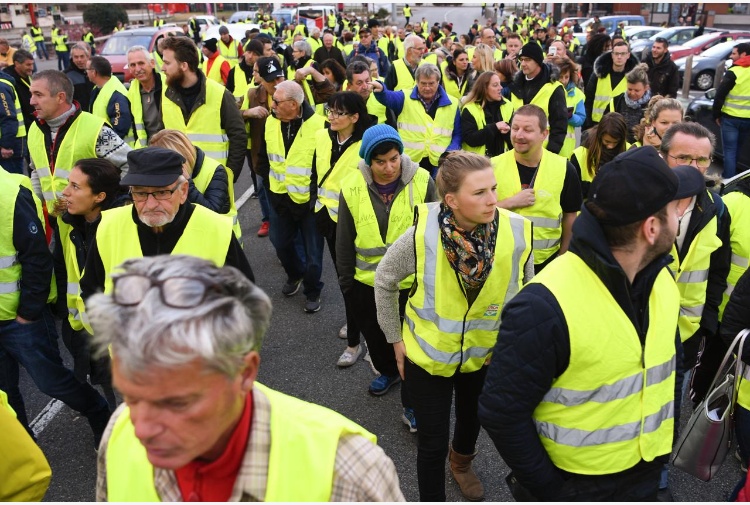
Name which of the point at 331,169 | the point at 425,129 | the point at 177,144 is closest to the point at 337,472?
the point at 177,144

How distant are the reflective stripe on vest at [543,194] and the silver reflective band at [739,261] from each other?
38.3 inches

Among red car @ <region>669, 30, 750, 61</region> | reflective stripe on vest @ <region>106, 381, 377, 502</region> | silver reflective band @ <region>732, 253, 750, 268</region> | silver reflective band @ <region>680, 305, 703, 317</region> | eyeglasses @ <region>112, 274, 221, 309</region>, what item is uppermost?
eyeglasses @ <region>112, 274, 221, 309</region>

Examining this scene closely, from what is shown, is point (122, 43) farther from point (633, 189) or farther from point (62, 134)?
point (633, 189)

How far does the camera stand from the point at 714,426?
2.60 meters

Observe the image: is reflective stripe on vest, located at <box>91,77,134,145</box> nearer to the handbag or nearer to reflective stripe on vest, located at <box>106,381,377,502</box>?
reflective stripe on vest, located at <box>106,381,377,502</box>

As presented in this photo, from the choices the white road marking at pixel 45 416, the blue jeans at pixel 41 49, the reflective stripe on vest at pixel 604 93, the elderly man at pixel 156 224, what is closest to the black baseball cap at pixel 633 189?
the elderly man at pixel 156 224

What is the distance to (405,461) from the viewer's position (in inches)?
141

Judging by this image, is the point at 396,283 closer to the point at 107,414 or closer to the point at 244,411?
the point at 244,411

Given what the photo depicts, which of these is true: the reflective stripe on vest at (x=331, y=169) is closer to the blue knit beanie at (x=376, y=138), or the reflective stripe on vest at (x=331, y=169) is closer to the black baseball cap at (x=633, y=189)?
the blue knit beanie at (x=376, y=138)

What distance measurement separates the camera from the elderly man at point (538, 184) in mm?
3713

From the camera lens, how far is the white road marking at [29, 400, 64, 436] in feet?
13.0

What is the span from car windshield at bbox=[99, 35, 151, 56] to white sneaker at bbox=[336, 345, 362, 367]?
44.7 ft

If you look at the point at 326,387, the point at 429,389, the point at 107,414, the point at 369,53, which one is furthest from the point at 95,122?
the point at 369,53

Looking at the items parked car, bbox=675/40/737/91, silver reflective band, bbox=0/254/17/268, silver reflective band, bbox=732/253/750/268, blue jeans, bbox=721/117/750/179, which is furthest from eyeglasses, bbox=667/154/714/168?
parked car, bbox=675/40/737/91
